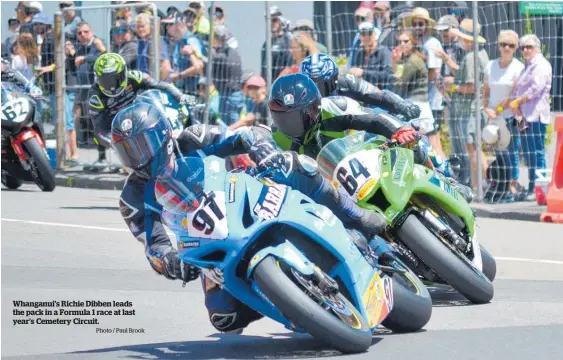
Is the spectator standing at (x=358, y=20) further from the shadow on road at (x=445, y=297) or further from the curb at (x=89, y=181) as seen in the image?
the shadow on road at (x=445, y=297)

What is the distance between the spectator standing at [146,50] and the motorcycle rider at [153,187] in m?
9.49

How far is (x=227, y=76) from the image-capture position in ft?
55.0

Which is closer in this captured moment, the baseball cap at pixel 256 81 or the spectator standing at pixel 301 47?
the spectator standing at pixel 301 47

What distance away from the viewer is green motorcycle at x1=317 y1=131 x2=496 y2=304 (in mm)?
8016

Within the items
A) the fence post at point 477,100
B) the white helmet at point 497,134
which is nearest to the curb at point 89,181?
the fence post at point 477,100

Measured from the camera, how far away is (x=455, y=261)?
805cm

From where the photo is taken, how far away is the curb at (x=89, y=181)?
17266 mm

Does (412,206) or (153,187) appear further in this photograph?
(412,206)

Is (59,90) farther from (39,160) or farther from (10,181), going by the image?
(39,160)

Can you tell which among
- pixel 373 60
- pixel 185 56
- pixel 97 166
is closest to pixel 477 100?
pixel 373 60

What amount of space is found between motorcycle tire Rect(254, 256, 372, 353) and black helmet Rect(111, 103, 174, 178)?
2.50 ft

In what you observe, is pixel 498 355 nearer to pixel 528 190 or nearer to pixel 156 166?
pixel 156 166

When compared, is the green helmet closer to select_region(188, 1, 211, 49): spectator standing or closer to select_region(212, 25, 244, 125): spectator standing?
select_region(212, 25, 244, 125): spectator standing

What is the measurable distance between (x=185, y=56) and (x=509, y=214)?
5186 mm
